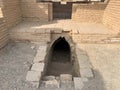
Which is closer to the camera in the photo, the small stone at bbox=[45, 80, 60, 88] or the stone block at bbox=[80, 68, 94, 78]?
the small stone at bbox=[45, 80, 60, 88]

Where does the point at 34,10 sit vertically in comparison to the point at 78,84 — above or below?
above

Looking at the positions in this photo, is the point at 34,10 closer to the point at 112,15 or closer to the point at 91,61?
the point at 112,15

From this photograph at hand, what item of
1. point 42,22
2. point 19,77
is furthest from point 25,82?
point 42,22

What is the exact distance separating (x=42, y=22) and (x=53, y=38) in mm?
2117

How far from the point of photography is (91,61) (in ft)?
19.3

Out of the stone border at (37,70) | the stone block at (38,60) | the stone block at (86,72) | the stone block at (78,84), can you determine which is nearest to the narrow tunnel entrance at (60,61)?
the stone border at (37,70)

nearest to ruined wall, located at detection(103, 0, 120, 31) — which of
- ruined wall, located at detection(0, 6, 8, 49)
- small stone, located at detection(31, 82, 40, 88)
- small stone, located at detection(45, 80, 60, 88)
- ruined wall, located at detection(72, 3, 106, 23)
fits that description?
ruined wall, located at detection(72, 3, 106, 23)

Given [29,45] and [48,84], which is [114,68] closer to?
[48,84]

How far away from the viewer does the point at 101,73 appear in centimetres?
515

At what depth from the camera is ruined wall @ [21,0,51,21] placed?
9461 mm

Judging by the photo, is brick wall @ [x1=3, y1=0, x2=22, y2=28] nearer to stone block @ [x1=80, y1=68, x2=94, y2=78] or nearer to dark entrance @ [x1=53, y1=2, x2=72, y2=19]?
dark entrance @ [x1=53, y1=2, x2=72, y2=19]

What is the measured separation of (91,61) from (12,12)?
4.57m

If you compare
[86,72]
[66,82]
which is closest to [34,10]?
[86,72]

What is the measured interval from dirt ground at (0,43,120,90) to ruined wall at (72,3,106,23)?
2.87m
